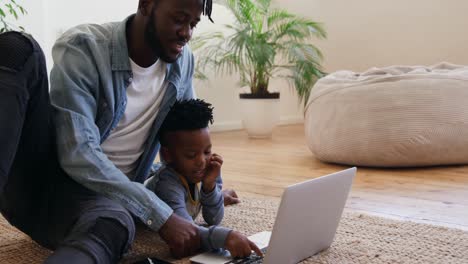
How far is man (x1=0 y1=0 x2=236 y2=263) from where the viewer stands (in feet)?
2.95

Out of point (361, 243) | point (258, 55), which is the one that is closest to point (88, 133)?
point (361, 243)

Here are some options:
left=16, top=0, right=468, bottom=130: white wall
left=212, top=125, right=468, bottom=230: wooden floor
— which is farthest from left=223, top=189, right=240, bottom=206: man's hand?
left=16, top=0, right=468, bottom=130: white wall

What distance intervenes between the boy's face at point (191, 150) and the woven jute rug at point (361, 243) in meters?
0.19

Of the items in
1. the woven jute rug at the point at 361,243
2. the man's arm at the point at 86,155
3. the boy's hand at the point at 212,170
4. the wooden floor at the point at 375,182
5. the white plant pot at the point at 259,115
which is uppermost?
the man's arm at the point at 86,155

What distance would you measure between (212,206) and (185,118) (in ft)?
0.74

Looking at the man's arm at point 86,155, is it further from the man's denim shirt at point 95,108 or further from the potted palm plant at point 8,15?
the potted palm plant at point 8,15

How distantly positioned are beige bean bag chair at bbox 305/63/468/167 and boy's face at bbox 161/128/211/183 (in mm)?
1273

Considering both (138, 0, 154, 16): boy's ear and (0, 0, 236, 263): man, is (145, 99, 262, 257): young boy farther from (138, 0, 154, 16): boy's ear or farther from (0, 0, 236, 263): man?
(138, 0, 154, 16): boy's ear

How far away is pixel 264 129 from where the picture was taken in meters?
3.64

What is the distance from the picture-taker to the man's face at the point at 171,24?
1.08m

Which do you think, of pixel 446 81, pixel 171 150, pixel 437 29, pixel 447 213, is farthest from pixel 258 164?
pixel 437 29

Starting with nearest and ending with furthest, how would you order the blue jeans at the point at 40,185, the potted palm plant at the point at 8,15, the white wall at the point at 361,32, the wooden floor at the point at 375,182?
the blue jeans at the point at 40,185
the wooden floor at the point at 375,182
the potted palm plant at the point at 8,15
the white wall at the point at 361,32

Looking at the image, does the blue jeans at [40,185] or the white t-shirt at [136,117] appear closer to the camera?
the blue jeans at [40,185]

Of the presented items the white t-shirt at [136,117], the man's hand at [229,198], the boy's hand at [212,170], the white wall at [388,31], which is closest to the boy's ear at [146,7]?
the white t-shirt at [136,117]
